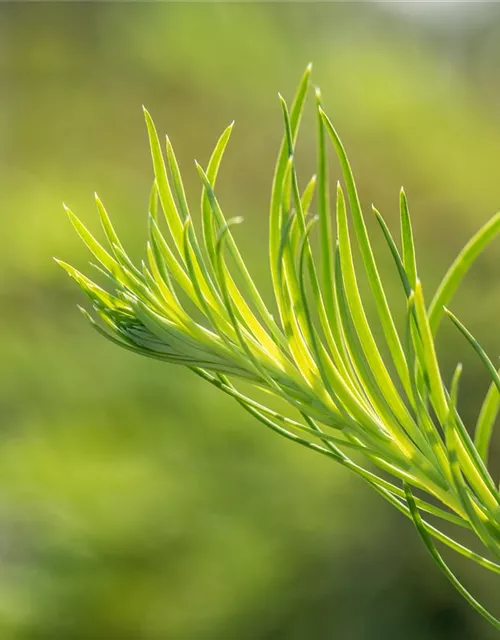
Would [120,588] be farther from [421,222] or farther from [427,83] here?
[427,83]

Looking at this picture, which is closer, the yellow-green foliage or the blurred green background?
the yellow-green foliage

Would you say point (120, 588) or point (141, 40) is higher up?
point (141, 40)

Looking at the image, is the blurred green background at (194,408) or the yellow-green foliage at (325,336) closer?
the yellow-green foliage at (325,336)

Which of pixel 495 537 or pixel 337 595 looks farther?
pixel 337 595

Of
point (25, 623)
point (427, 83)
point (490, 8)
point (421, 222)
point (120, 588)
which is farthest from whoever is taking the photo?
point (490, 8)

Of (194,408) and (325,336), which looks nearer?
(325,336)

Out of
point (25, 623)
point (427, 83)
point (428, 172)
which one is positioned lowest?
point (25, 623)

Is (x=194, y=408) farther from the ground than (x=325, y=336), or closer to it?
closer to it

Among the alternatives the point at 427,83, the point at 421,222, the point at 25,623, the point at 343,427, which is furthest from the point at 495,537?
the point at 427,83
